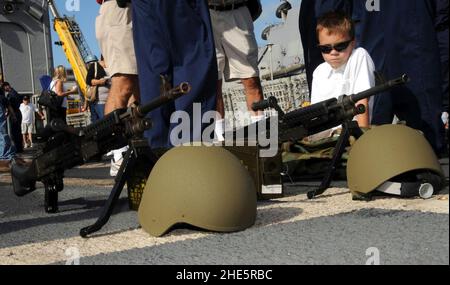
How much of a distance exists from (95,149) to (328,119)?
1.22 m

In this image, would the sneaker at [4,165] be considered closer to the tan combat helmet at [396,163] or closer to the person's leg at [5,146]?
the person's leg at [5,146]

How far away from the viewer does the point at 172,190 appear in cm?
222

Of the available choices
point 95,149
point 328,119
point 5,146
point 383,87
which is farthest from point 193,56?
point 5,146

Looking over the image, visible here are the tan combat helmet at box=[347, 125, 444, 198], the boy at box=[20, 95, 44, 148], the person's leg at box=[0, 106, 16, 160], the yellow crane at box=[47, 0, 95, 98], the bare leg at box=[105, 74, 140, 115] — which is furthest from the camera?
the yellow crane at box=[47, 0, 95, 98]

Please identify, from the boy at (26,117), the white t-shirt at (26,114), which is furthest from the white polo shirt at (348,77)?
the white t-shirt at (26,114)

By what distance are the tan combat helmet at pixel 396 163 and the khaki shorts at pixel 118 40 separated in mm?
2242

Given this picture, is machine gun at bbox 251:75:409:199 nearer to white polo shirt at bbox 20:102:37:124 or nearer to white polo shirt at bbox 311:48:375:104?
white polo shirt at bbox 311:48:375:104

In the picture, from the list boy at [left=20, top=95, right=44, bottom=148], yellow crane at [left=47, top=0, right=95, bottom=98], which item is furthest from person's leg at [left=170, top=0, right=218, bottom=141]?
yellow crane at [left=47, top=0, right=95, bottom=98]

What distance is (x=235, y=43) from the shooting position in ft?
14.8

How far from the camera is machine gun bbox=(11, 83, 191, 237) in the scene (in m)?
2.45

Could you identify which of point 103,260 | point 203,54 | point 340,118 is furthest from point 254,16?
point 103,260

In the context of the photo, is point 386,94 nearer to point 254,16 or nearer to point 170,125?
point 254,16

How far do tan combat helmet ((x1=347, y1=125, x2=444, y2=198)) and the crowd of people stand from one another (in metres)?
1.15

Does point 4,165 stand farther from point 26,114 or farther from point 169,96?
point 26,114
